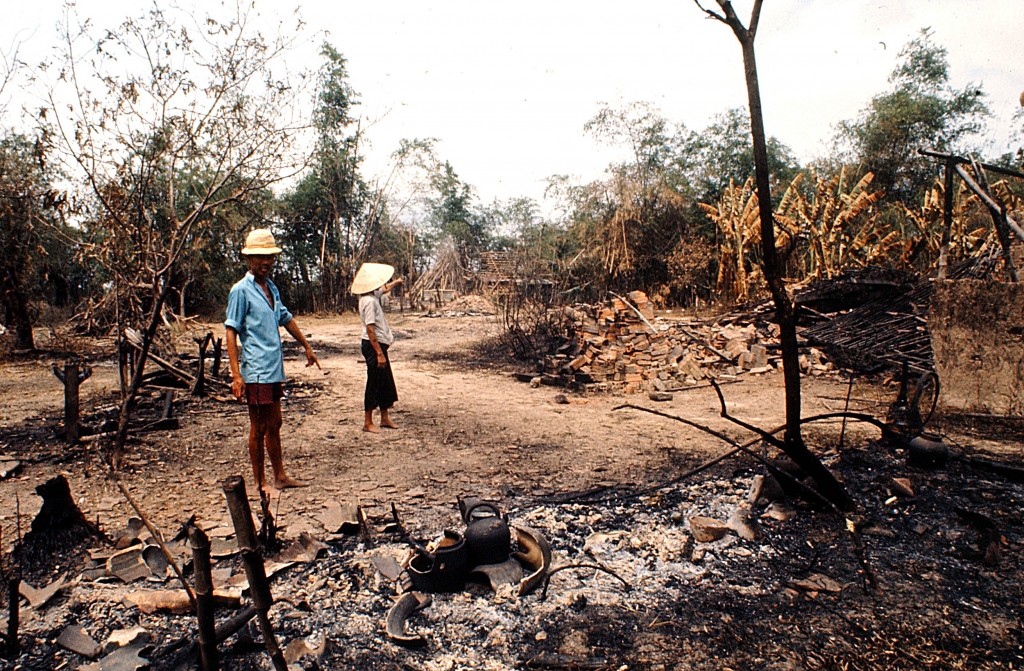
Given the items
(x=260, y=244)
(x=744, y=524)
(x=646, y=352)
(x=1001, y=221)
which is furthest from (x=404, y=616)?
(x=646, y=352)

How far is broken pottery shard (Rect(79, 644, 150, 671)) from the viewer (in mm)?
2242

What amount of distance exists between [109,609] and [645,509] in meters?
3.01

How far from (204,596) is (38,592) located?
1606mm

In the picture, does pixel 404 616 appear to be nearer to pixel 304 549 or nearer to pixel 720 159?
pixel 304 549

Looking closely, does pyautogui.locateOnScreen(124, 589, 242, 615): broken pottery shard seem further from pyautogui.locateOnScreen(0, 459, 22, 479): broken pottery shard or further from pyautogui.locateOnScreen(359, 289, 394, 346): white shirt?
pyautogui.locateOnScreen(359, 289, 394, 346): white shirt

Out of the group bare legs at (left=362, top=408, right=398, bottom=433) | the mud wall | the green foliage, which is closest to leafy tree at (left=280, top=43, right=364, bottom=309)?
the green foliage

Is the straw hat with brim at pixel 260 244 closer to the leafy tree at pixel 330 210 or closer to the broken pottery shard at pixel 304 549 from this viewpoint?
the broken pottery shard at pixel 304 549

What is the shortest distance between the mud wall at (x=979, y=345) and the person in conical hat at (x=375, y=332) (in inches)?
196

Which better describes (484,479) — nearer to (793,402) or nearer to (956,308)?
(793,402)

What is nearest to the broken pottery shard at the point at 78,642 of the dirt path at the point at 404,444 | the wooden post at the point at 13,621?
the wooden post at the point at 13,621

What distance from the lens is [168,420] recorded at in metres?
5.67

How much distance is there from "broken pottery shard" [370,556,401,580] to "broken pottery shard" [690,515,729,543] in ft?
5.65

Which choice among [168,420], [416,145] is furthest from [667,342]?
[416,145]

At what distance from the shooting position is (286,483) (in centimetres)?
420
